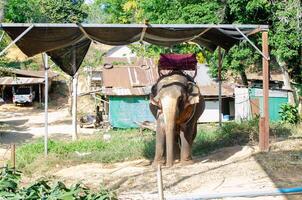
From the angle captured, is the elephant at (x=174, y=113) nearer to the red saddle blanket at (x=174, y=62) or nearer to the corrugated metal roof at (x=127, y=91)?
the red saddle blanket at (x=174, y=62)

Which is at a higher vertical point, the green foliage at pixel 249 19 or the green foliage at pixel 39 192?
the green foliage at pixel 249 19

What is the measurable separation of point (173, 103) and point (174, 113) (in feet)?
0.70

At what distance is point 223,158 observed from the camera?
37.3ft

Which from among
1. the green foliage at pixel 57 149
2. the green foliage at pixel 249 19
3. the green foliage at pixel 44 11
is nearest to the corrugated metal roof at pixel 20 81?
the green foliage at pixel 44 11

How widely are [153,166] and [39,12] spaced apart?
49284 mm

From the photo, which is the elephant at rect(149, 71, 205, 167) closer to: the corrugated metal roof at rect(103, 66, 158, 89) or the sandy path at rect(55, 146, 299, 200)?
the sandy path at rect(55, 146, 299, 200)

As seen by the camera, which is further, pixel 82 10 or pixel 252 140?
pixel 82 10

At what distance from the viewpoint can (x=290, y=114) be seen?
68.3 feet

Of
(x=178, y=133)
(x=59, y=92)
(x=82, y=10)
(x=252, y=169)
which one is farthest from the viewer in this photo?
(x=82, y=10)

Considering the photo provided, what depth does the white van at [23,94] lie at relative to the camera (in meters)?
40.6

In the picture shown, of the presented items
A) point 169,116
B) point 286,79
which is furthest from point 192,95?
point 286,79

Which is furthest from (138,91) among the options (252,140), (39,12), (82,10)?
(82,10)

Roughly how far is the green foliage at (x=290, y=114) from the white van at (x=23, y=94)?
25.5m

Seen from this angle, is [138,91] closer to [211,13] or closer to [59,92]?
[211,13]
